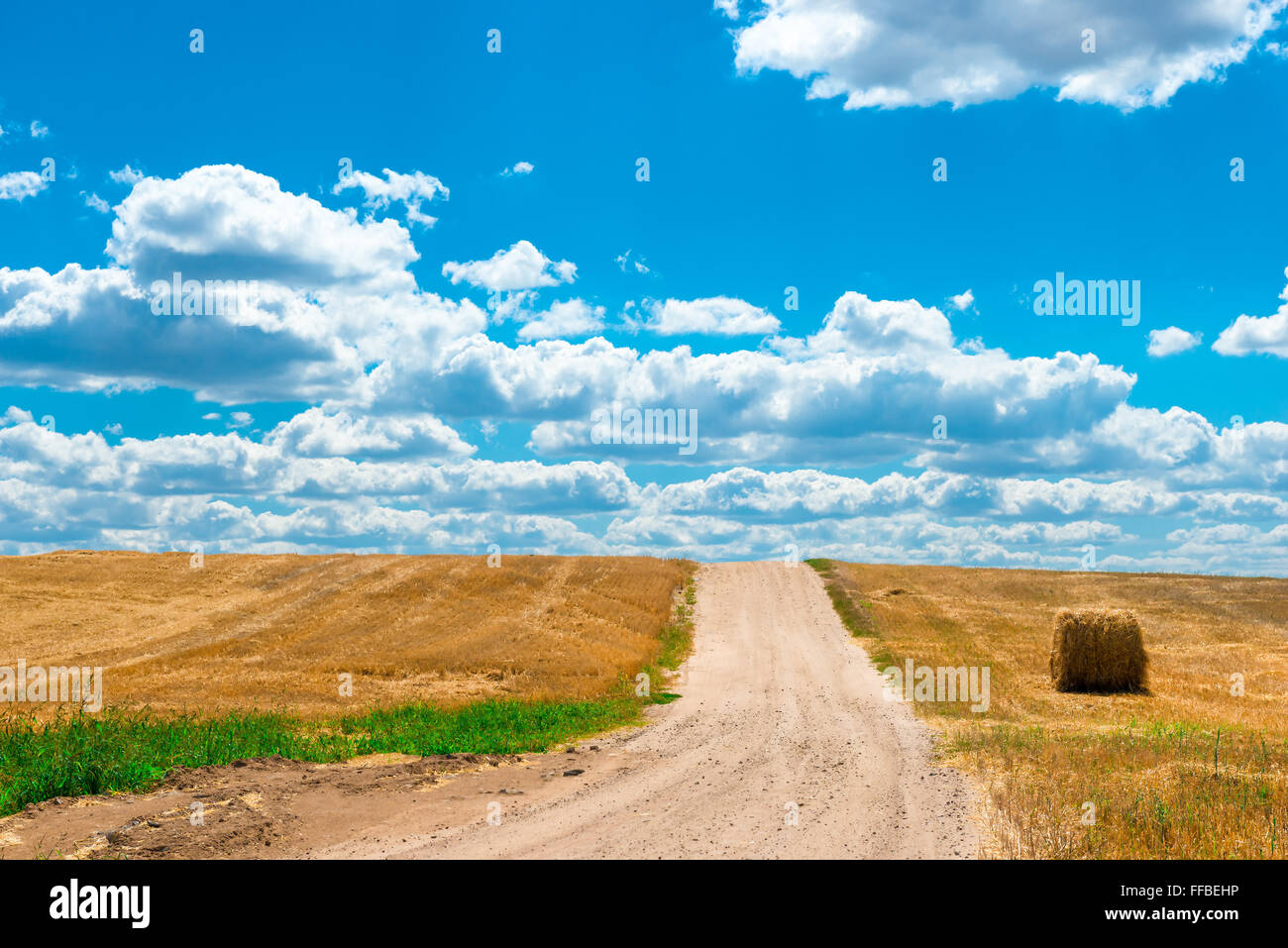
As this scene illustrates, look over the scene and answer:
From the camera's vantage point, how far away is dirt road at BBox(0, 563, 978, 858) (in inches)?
460

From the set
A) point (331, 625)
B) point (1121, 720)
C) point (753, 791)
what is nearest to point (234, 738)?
point (753, 791)

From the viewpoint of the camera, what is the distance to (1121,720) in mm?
22781

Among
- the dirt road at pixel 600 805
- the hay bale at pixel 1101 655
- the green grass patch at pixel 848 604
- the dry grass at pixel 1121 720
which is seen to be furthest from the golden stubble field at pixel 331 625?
the hay bale at pixel 1101 655

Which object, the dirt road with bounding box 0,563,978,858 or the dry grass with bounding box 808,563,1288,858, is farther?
the dry grass with bounding box 808,563,1288,858

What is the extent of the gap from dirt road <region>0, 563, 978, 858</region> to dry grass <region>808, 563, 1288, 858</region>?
123cm

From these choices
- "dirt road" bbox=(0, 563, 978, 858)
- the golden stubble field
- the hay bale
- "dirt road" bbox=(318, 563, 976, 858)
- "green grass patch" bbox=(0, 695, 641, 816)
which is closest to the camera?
"dirt road" bbox=(0, 563, 978, 858)

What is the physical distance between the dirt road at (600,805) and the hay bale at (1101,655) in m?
8.61

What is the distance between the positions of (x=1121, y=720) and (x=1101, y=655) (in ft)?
21.2

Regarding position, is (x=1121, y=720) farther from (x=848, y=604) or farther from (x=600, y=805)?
(x=848, y=604)

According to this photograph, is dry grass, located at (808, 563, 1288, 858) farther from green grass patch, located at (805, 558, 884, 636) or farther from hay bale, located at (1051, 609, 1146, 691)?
hay bale, located at (1051, 609, 1146, 691)

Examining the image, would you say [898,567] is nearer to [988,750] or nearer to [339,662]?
[339,662]

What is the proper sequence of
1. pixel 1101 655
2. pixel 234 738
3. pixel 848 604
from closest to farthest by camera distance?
pixel 234 738 → pixel 1101 655 → pixel 848 604

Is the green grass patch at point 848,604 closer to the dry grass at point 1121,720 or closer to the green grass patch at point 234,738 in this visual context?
the dry grass at point 1121,720

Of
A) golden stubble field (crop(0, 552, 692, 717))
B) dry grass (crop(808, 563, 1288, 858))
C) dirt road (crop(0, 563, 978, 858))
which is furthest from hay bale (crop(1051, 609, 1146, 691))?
golden stubble field (crop(0, 552, 692, 717))
